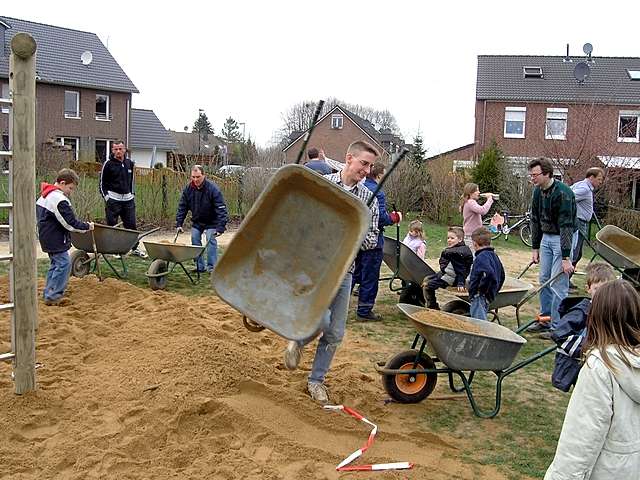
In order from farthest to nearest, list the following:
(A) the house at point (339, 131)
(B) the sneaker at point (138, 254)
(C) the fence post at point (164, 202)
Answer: (A) the house at point (339, 131), (C) the fence post at point (164, 202), (B) the sneaker at point (138, 254)

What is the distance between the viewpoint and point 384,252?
7.55m

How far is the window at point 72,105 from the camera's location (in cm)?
3459

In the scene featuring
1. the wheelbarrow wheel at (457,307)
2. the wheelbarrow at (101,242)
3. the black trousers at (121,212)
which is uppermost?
the black trousers at (121,212)

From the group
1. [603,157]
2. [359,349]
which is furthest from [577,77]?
[359,349]

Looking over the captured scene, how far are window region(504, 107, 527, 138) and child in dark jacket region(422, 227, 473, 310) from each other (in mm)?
24681

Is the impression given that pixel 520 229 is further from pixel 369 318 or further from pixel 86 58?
pixel 86 58

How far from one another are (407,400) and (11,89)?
311cm

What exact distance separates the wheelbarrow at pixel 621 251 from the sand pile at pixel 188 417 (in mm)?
3799

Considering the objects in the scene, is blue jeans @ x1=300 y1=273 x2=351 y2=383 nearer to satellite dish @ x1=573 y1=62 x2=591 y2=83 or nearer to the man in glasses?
the man in glasses

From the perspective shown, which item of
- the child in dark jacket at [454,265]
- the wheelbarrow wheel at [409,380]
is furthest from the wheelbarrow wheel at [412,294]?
the wheelbarrow wheel at [409,380]

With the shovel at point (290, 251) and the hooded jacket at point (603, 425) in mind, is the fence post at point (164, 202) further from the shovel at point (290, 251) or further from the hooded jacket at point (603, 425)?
the hooded jacket at point (603, 425)

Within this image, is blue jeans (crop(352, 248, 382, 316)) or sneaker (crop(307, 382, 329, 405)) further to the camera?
blue jeans (crop(352, 248, 382, 316))

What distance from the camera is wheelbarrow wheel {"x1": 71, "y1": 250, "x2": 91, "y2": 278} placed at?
27.6ft

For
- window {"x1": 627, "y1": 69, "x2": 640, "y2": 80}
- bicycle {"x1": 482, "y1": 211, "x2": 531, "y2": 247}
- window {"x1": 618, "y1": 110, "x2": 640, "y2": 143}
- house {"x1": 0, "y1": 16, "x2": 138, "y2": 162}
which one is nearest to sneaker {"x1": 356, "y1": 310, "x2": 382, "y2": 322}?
bicycle {"x1": 482, "y1": 211, "x2": 531, "y2": 247}
